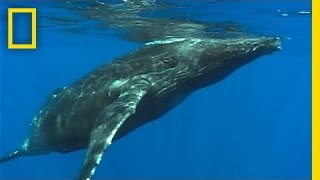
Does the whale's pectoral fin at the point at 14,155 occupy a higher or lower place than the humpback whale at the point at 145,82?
lower

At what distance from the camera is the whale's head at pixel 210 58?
616 cm

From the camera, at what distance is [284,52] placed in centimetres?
1228

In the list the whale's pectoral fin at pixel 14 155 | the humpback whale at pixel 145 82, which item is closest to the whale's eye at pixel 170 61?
the humpback whale at pixel 145 82

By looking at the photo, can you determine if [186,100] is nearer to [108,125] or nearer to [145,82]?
[145,82]

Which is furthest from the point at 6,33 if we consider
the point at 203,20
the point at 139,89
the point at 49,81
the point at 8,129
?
the point at 49,81

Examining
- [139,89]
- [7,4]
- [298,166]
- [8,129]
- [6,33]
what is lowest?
[298,166]

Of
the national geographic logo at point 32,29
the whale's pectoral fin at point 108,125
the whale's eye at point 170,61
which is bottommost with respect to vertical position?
the whale's pectoral fin at point 108,125

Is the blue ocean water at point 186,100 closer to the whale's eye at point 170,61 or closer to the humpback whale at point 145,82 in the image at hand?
the humpback whale at point 145,82

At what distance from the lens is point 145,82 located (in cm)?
604

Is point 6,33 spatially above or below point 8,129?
above

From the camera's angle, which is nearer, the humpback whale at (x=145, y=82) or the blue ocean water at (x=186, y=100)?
the humpback whale at (x=145, y=82)

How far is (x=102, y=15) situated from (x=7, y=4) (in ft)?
7.25

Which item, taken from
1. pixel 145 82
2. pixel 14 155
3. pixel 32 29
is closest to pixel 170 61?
pixel 145 82

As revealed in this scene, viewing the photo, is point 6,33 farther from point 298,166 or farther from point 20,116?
point 298,166
